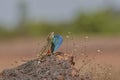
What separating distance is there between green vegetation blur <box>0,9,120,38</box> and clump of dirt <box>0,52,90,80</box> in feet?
88.2

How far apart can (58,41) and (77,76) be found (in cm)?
71

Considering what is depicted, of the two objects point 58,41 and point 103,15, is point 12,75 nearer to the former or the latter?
point 58,41

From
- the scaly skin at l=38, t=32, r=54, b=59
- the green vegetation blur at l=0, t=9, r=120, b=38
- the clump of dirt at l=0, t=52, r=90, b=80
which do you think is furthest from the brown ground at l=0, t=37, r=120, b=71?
the clump of dirt at l=0, t=52, r=90, b=80

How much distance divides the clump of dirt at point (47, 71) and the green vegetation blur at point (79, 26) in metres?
26.9

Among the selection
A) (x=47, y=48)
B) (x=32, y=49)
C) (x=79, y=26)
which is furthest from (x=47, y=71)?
(x=79, y=26)

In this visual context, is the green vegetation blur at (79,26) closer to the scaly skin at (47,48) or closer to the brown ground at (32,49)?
the brown ground at (32,49)

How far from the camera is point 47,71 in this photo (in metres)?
8.60

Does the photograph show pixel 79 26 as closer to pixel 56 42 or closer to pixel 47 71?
pixel 56 42

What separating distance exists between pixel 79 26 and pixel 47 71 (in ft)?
98.3

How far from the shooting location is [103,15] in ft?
126

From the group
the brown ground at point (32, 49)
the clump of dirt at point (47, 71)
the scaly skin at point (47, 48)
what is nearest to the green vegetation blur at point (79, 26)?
the brown ground at point (32, 49)

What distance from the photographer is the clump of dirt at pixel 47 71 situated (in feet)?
28.0

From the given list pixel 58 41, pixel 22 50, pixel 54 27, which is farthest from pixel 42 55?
pixel 54 27

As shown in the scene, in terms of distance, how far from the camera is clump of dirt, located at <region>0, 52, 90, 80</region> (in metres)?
8.54
